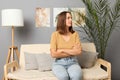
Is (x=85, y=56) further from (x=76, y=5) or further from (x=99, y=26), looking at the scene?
(x=76, y=5)

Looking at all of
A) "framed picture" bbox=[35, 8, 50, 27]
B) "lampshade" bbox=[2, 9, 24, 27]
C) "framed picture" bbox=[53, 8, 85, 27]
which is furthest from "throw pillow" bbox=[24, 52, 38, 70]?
"framed picture" bbox=[53, 8, 85, 27]

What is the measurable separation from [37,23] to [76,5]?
0.78m

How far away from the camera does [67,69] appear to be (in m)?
3.34

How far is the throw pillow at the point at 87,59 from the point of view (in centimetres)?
379

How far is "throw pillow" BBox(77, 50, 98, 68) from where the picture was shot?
149 inches

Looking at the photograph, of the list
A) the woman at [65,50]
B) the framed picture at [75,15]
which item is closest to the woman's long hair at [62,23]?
the woman at [65,50]

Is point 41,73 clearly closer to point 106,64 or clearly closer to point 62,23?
point 62,23

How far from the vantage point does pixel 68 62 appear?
3.38m

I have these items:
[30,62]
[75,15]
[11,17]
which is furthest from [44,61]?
[75,15]

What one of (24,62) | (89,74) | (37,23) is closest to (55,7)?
(37,23)

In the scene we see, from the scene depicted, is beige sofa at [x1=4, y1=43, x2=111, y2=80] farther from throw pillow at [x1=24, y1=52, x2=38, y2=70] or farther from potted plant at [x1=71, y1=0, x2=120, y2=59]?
potted plant at [x1=71, y1=0, x2=120, y2=59]

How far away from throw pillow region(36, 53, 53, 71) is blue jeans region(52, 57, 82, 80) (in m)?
0.23

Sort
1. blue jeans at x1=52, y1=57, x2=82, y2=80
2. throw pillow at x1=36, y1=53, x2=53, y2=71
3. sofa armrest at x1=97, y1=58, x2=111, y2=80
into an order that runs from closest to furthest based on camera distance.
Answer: blue jeans at x1=52, y1=57, x2=82, y2=80 → sofa armrest at x1=97, y1=58, x2=111, y2=80 → throw pillow at x1=36, y1=53, x2=53, y2=71

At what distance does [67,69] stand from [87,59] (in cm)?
57
